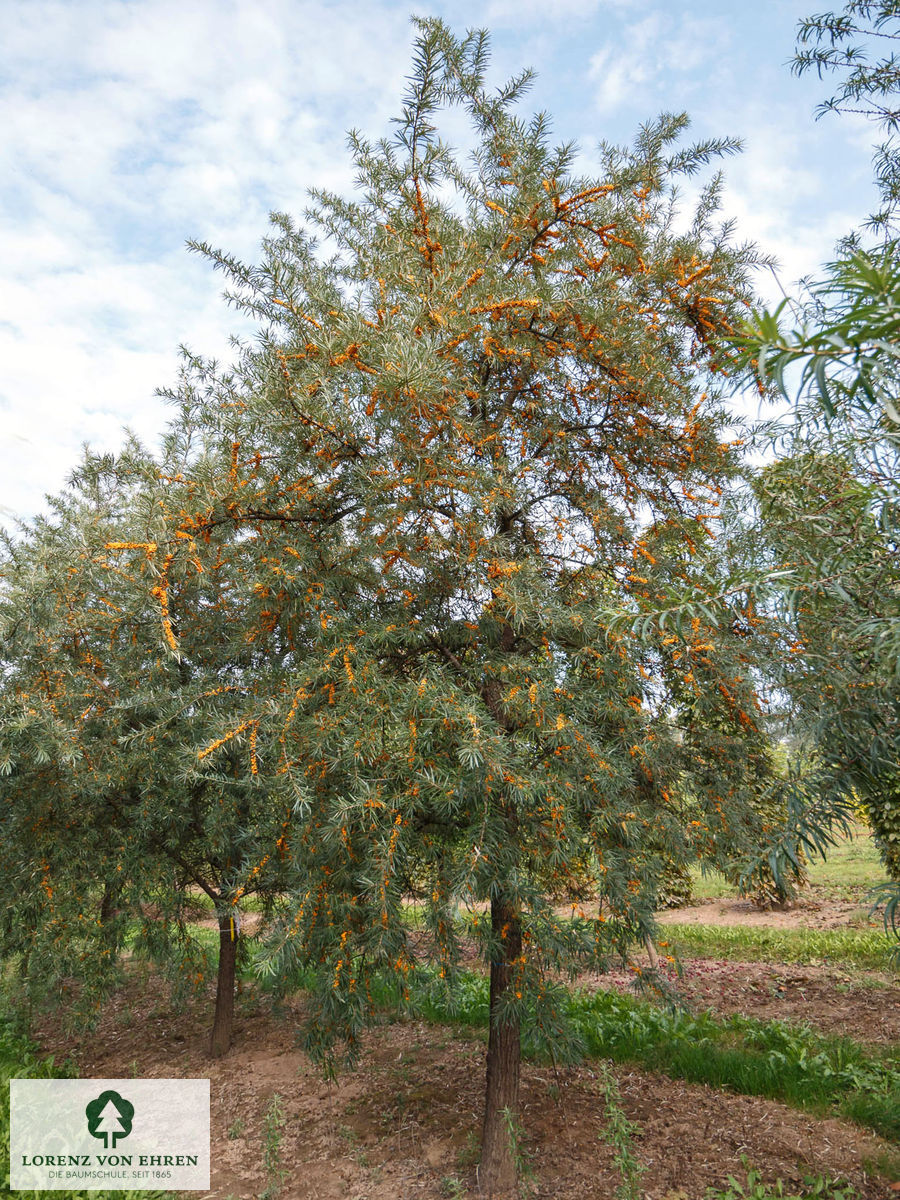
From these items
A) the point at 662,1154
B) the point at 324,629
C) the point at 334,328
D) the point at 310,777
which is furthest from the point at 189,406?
the point at 662,1154

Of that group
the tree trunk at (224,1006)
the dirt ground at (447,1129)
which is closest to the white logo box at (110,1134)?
the dirt ground at (447,1129)

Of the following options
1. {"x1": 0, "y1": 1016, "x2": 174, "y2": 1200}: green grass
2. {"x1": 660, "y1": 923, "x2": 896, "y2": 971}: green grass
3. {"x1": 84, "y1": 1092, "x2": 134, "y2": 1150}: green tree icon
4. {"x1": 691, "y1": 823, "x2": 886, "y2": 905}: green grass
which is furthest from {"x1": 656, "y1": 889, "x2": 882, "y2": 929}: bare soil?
{"x1": 0, "y1": 1016, "x2": 174, "y2": 1200}: green grass

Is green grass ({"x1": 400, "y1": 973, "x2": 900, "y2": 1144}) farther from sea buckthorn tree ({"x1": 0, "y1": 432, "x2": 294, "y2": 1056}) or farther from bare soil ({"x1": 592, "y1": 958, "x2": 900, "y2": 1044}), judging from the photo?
sea buckthorn tree ({"x1": 0, "y1": 432, "x2": 294, "y2": 1056})

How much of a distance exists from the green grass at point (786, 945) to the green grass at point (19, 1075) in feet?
15.3

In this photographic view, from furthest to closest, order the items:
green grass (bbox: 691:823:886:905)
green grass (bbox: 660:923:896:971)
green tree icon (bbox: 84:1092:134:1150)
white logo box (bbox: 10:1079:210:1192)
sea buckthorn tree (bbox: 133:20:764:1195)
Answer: green grass (bbox: 691:823:886:905) < green grass (bbox: 660:923:896:971) < green tree icon (bbox: 84:1092:134:1150) < white logo box (bbox: 10:1079:210:1192) < sea buckthorn tree (bbox: 133:20:764:1195)

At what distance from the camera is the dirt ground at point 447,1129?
3.21 m

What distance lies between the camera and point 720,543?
2.22 meters

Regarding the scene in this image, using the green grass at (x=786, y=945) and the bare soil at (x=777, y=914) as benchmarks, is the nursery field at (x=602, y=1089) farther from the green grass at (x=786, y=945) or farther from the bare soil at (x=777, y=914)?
the bare soil at (x=777, y=914)

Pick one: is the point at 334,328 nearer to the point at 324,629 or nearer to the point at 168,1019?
the point at 324,629

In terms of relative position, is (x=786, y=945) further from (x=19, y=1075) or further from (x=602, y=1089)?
(x=19, y=1075)

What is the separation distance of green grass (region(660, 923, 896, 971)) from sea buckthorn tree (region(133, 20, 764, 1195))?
14.4ft

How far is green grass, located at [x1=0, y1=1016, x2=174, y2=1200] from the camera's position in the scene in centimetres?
365

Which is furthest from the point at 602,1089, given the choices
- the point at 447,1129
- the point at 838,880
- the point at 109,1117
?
the point at 838,880

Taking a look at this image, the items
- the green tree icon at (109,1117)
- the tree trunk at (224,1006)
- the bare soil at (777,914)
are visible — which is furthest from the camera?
the bare soil at (777,914)
